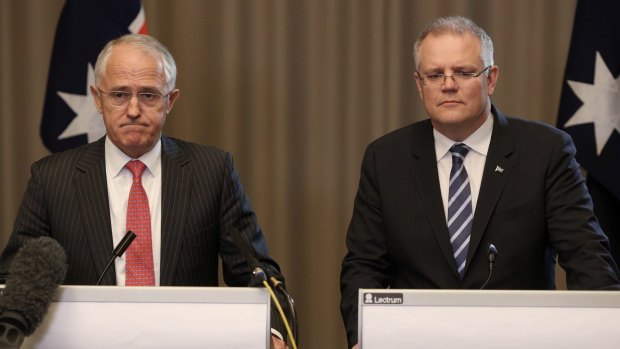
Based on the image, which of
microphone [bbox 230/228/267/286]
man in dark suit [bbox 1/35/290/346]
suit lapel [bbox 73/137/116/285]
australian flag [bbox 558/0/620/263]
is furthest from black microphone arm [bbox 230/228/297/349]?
australian flag [bbox 558/0/620/263]

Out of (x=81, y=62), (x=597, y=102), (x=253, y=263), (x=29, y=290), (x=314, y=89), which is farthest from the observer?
(x=314, y=89)

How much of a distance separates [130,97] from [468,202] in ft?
3.97

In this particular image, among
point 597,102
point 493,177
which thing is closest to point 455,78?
point 493,177

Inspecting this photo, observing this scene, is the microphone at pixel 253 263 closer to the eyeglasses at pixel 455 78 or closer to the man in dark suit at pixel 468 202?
the man in dark suit at pixel 468 202

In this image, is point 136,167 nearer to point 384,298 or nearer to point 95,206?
point 95,206

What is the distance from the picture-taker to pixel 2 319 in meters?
1.84

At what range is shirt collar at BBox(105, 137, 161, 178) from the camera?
300 centimetres

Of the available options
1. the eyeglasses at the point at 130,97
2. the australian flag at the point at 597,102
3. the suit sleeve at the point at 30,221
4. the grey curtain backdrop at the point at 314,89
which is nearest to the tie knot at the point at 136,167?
the eyeglasses at the point at 130,97

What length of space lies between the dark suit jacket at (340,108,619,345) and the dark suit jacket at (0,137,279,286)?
369mm

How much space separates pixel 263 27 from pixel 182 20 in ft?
1.38

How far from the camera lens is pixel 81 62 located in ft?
13.6

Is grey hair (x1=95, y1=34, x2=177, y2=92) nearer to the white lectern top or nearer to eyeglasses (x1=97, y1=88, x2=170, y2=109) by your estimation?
eyeglasses (x1=97, y1=88, x2=170, y2=109)

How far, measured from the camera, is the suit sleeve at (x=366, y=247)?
9.06 feet

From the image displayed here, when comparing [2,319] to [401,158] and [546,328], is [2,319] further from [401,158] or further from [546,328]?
[401,158]
